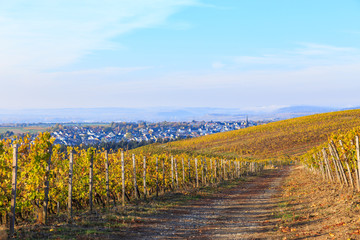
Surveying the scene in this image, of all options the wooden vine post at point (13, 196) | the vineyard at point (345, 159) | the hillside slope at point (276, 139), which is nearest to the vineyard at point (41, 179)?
the wooden vine post at point (13, 196)

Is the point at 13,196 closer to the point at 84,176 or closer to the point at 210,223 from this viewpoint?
the point at 84,176

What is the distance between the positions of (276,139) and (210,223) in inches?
4174

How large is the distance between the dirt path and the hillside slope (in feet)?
263

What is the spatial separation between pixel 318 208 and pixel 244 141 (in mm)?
106032

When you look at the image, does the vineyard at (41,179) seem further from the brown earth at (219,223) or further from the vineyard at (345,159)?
the vineyard at (345,159)

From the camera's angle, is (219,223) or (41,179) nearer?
(41,179)

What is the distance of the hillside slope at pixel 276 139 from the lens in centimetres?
10181

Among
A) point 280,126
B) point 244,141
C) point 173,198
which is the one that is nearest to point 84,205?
point 173,198

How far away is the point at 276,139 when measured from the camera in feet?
378

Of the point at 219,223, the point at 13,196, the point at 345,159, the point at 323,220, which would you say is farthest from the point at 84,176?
the point at 345,159

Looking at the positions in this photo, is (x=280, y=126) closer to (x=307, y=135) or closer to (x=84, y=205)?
(x=307, y=135)

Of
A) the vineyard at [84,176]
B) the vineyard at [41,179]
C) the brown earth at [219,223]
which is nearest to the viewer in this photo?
the brown earth at [219,223]

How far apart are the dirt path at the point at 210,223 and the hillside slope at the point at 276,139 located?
80.2m

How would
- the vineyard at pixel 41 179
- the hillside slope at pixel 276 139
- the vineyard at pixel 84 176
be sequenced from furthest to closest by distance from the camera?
the hillside slope at pixel 276 139 → the vineyard at pixel 84 176 → the vineyard at pixel 41 179
